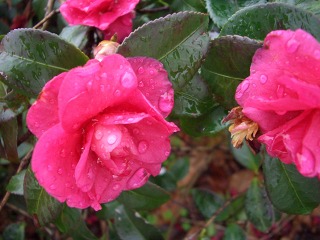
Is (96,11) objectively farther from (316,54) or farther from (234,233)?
(234,233)

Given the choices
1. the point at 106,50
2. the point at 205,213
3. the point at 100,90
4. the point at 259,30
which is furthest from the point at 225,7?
the point at 205,213

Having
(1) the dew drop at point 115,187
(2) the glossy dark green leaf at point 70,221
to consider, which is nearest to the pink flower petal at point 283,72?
(1) the dew drop at point 115,187

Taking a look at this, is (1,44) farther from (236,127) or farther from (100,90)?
(236,127)

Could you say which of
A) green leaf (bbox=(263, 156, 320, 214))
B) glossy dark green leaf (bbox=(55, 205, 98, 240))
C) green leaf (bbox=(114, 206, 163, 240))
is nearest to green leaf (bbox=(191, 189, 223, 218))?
green leaf (bbox=(114, 206, 163, 240))

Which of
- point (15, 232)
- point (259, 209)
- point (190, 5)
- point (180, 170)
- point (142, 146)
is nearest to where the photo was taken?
point (142, 146)

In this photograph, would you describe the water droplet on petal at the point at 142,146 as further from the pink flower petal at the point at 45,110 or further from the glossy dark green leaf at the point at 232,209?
the glossy dark green leaf at the point at 232,209

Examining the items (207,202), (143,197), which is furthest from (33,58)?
(207,202)

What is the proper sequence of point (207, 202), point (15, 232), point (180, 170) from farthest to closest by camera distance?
point (180, 170)
point (207, 202)
point (15, 232)
